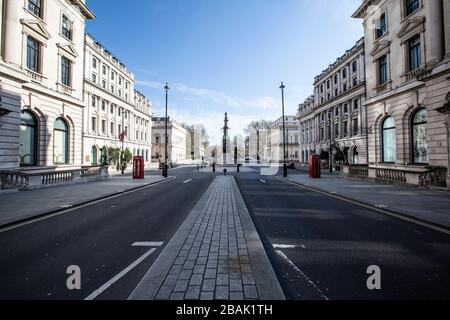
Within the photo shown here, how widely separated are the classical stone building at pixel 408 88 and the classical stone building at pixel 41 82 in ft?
89.2

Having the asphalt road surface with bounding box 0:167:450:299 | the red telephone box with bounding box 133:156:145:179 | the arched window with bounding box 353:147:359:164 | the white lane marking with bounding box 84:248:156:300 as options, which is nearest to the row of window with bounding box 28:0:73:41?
the red telephone box with bounding box 133:156:145:179

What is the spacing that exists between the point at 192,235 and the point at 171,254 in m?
1.35

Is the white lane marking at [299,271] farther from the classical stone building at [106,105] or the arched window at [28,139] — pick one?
the classical stone building at [106,105]

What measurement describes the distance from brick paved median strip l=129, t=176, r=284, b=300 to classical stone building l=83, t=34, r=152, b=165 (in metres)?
34.6

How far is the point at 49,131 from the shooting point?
68.5 ft

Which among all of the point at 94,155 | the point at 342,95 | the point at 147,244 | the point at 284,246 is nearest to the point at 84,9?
the point at 94,155

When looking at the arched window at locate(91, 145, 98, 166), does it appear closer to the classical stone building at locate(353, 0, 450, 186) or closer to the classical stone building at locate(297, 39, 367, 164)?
the classical stone building at locate(353, 0, 450, 186)

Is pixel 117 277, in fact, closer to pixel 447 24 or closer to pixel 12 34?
pixel 12 34

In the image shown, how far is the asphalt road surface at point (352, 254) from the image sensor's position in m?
3.59

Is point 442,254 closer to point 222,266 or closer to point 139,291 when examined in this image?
point 222,266

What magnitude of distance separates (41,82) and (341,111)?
48.7 metres

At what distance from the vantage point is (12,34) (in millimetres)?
16688

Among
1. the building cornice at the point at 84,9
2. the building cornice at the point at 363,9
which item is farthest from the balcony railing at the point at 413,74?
the building cornice at the point at 84,9
